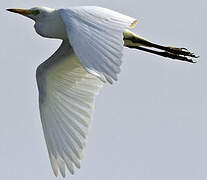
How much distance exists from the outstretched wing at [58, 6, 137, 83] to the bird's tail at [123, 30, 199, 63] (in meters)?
1.35

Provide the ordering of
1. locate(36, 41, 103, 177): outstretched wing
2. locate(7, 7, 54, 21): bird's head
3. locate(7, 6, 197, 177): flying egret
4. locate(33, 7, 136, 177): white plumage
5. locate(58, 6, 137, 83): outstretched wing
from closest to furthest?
locate(58, 6, 137, 83): outstretched wing < locate(33, 7, 136, 177): white plumage < locate(7, 6, 197, 177): flying egret < locate(36, 41, 103, 177): outstretched wing < locate(7, 7, 54, 21): bird's head

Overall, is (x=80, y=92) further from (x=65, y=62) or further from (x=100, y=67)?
(x=100, y=67)

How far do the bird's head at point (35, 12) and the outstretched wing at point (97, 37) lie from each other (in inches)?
52.8

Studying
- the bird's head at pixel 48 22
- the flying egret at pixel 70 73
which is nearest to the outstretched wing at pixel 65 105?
the flying egret at pixel 70 73

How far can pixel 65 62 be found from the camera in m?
12.0

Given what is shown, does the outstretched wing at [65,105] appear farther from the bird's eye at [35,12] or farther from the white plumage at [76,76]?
the bird's eye at [35,12]

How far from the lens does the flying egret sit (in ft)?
31.2

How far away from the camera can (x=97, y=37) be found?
923cm

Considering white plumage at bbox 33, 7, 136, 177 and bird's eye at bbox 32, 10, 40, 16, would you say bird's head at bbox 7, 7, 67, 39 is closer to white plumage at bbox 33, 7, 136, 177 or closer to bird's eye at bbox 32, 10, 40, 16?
bird's eye at bbox 32, 10, 40, 16

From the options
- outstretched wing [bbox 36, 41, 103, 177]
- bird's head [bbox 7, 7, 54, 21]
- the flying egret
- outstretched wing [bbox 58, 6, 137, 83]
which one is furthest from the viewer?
bird's head [bbox 7, 7, 54, 21]

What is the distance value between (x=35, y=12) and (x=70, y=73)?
3.14ft

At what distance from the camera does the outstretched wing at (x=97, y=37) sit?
8.80 meters

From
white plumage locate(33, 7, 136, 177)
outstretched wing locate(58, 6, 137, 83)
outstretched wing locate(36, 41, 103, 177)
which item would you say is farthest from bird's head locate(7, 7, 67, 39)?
outstretched wing locate(58, 6, 137, 83)

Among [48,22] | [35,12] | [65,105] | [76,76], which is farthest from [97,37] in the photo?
[76,76]
